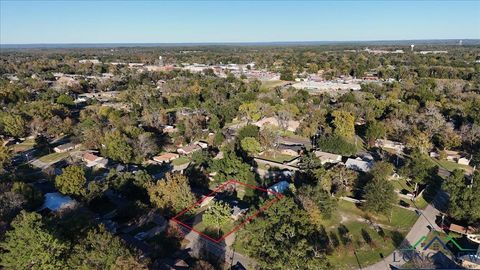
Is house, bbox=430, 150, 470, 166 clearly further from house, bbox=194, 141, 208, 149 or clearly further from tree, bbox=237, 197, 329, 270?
house, bbox=194, 141, 208, 149

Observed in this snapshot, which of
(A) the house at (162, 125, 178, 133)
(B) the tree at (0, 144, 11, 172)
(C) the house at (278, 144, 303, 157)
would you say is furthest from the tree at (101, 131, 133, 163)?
(C) the house at (278, 144, 303, 157)

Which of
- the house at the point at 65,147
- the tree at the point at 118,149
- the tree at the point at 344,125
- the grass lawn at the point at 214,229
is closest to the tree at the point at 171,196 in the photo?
the grass lawn at the point at 214,229

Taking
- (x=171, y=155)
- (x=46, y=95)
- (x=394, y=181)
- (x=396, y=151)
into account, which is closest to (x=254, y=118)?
(x=171, y=155)

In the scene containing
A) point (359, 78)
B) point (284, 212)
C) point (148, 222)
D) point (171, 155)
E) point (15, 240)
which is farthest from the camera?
point (359, 78)

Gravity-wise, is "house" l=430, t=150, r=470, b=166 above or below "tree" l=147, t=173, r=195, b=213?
below

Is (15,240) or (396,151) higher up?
(15,240)

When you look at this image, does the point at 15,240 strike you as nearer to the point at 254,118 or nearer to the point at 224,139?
the point at 224,139
